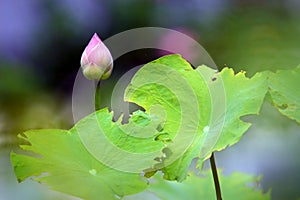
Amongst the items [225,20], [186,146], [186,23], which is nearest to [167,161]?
[186,146]

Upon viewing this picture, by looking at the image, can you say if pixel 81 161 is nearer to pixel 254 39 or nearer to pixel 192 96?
pixel 192 96

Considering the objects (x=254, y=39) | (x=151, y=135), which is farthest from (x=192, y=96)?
(x=254, y=39)

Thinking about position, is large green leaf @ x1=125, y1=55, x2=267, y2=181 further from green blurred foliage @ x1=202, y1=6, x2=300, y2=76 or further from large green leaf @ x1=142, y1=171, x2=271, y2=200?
green blurred foliage @ x1=202, y1=6, x2=300, y2=76

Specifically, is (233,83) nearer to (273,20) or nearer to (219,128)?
(219,128)

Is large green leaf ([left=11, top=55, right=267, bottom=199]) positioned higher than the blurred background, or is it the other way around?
the blurred background

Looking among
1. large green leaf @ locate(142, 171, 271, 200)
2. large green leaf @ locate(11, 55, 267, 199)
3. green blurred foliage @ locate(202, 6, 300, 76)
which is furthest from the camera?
green blurred foliage @ locate(202, 6, 300, 76)

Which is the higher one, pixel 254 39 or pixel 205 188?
pixel 254 39

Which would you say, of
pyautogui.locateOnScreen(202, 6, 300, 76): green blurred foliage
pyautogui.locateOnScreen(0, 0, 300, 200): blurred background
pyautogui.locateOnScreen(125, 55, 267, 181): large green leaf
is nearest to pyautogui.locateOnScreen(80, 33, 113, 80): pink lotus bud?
pyautogui.locateOnScreen(125, 55, 267, 181): large green leaf
